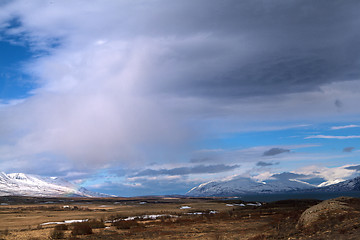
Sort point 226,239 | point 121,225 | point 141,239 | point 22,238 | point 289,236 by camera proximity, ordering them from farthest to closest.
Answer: point 121,225 < point 22,238 < point 141,239 < point 226,239 < point 289,236

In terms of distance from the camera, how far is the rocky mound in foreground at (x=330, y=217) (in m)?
23.8

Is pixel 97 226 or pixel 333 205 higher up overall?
pixel 333 205

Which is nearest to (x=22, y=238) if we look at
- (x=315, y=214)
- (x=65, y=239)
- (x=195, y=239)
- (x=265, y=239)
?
(x=65, y=239)

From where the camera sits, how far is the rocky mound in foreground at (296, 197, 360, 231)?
936 inches

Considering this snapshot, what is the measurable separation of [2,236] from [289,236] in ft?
106

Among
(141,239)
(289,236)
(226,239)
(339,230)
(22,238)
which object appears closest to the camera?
(339,230)

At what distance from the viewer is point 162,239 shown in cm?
3050

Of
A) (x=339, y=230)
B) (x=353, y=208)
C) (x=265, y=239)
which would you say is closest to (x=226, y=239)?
(x=265, y=239)

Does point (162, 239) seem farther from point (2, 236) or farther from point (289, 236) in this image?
point (2, 236)

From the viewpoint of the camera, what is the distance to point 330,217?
91.7ft

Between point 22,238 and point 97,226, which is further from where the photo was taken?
point 97,226

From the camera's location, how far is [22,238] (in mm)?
34625

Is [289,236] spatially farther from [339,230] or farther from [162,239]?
[162,239]

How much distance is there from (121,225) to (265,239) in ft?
82.4
